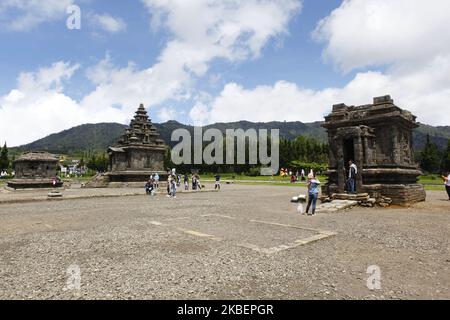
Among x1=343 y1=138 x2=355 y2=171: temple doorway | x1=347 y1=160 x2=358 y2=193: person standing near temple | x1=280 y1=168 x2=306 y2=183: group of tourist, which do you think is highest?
x1=343 y1=138 x2=355 y2=171: temple doorway

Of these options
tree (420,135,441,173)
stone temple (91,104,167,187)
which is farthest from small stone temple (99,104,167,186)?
tree (420,135,441,173)

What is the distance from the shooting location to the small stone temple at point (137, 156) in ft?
132

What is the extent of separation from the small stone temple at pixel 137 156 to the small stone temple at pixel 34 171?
23.2 feet

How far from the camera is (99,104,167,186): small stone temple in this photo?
40312mm

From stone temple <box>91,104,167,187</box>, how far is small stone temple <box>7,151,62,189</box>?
5853 mm

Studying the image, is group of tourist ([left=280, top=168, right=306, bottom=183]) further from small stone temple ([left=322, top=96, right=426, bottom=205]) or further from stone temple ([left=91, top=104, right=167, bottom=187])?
small stone temple ([left=322, top=96, right=426, bottom=205])

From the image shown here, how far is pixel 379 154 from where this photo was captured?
17422mm

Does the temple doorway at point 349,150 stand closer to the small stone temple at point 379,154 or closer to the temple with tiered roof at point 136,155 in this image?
the small stone temple at point 379,154

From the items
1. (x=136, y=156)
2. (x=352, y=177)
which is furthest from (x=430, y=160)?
(x=352, y=177)

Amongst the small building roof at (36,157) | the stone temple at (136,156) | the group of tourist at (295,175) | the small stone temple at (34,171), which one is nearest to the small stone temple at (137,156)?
the stone temple at (136,156)

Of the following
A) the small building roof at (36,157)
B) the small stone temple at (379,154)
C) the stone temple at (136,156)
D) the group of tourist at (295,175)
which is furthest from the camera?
the group of tourist at (295,175)
